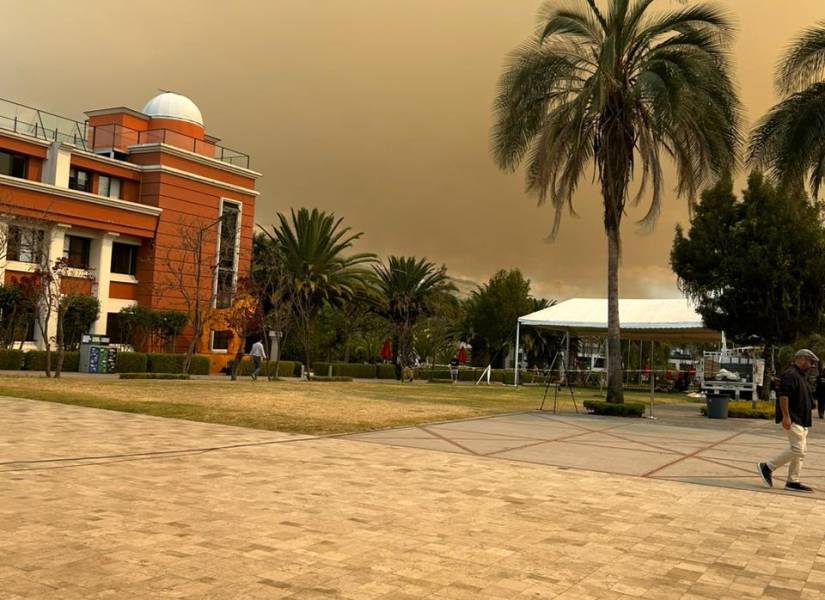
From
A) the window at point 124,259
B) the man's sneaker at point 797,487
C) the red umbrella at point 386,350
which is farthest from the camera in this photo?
the red umbrella at point 386,350

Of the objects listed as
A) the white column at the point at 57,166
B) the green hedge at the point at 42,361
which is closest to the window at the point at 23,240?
the green hedge at the point at 42,361

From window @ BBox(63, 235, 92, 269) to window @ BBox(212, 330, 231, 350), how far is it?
8.61 meters

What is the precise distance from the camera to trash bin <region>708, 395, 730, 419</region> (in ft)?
71.6

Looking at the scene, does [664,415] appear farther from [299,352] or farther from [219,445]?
[299,352]

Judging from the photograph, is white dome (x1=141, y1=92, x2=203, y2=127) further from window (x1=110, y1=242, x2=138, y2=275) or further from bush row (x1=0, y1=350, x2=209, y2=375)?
bush row (x1=0, y1=350, x2=209, y2=375)

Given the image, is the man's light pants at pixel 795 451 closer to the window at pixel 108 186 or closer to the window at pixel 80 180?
the window at pixel 80 180

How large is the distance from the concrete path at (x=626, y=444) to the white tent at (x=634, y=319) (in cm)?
1756

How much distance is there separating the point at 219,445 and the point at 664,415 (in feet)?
51.9

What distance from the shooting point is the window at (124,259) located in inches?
1656

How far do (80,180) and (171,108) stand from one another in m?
8.76

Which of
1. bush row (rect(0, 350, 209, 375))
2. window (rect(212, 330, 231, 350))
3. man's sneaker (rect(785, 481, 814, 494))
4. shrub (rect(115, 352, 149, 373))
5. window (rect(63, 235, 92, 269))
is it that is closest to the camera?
man's sneaker (rect(785, 481, 814, 494))

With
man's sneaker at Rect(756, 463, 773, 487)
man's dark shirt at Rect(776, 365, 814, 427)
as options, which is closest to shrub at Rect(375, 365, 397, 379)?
man's sneaker at Rect(756, 463, 773, 487)

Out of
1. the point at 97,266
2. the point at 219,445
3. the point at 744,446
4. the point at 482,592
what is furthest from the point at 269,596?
the point at 97,266

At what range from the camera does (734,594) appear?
4844mm
